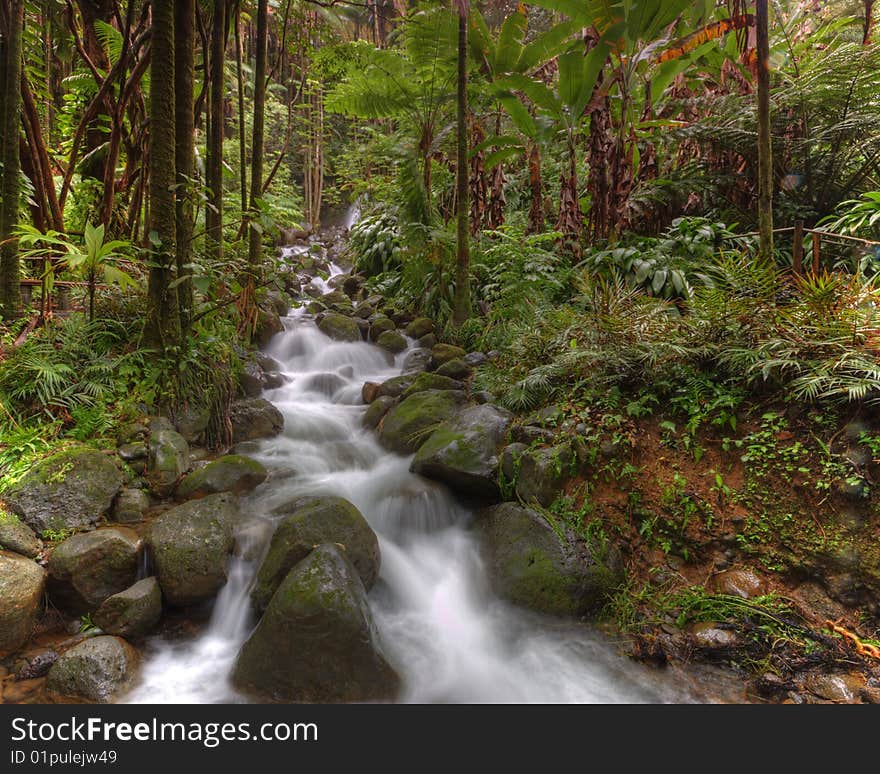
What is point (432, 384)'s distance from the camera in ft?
19.4

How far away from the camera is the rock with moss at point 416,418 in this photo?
5156 mm

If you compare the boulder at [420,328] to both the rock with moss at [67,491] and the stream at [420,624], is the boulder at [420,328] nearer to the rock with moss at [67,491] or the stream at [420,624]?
the stream at [420,624]

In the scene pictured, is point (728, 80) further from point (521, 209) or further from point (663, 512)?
point (663, 512)

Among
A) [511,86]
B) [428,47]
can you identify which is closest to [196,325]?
[511,86]

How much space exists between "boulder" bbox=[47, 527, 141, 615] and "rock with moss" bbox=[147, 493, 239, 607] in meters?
0.19

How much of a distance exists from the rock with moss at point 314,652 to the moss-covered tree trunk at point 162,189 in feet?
9.97

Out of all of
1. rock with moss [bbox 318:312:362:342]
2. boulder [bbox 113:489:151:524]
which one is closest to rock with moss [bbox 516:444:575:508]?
boulder [bbox 113:489:151:524]

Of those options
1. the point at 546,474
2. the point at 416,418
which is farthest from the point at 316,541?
the point at 416,418

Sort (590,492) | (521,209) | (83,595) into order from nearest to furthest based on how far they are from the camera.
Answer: (83,595) < (590,492) < (521,209)

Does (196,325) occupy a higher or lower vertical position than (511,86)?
lower

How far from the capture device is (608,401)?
404cm

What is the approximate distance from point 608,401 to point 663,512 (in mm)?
971

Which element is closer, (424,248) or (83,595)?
(83,595)

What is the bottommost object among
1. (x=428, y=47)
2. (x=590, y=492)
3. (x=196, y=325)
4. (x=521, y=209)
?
(x=590, y=492)
